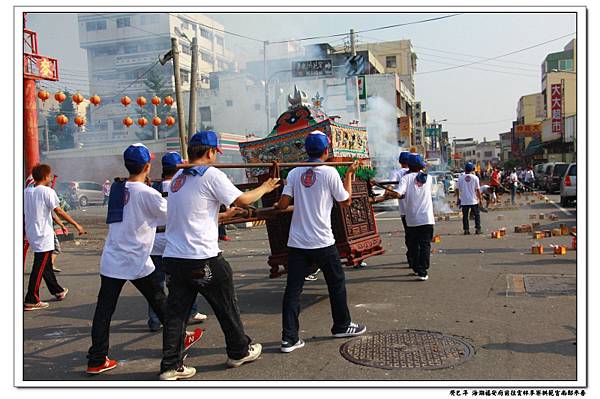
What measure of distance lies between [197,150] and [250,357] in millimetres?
1719

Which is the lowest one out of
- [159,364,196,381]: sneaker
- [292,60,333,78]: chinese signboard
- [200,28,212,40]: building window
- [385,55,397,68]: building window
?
[159,364,196,381]: sneaker

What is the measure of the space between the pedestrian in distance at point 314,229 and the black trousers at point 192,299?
1.98 feet

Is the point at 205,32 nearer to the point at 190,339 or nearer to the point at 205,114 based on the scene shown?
the point at 205,114

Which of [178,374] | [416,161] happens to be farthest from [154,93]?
[178,374]

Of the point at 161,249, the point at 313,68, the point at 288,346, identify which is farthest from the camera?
the point at 313,68

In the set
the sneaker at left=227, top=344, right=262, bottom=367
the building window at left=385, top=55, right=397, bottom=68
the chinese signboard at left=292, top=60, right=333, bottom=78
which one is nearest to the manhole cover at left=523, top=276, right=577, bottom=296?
the sneaker at left=227, top=344, right=262, bottom=367

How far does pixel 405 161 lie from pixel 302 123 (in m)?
1.85

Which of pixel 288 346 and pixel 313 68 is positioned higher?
pixel 313 68

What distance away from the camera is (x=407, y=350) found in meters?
4.29

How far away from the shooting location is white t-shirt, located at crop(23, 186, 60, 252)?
20.9 feet

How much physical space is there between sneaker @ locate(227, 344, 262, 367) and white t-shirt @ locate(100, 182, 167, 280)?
42.5 inches

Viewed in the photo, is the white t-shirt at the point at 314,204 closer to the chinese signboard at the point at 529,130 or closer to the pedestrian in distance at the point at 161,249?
the pedestrian in distance at the point at 161,249

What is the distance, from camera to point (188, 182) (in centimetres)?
392

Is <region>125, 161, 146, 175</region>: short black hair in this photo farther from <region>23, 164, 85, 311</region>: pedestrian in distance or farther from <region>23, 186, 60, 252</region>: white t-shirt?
<region>23, 186, 60, 252</region>: white t-shirt
